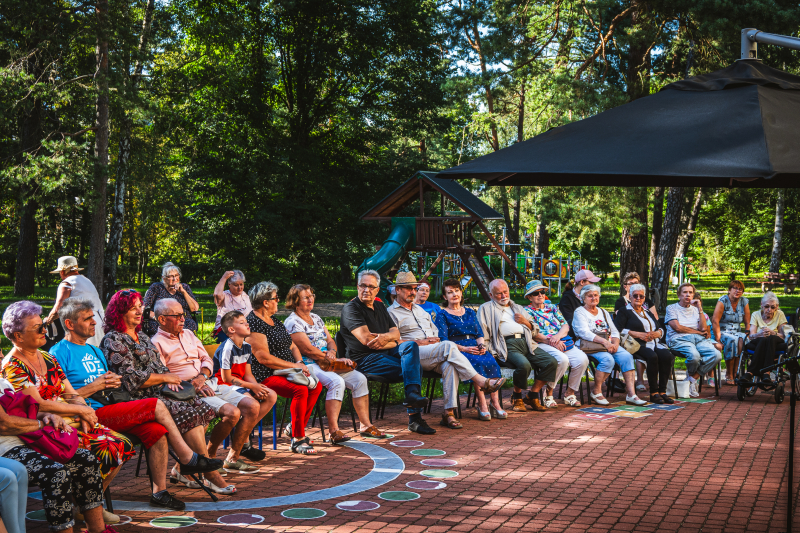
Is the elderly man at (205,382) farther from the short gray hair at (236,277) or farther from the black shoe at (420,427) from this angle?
the short gray hair at (236,277)

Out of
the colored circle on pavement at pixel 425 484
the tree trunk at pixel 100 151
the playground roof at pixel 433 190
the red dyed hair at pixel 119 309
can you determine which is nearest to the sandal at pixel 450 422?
the colored circle on pavement at pixel 425 484

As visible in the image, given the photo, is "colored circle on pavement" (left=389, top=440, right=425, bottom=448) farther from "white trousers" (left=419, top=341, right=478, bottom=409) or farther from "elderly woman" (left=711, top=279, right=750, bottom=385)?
"elderly woman" (left=711, top=279, right=750, bottom=385)

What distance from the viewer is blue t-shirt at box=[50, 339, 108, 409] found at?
465 centimetres

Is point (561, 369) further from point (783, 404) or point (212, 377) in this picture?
point (212, 377)

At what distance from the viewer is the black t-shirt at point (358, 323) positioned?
739 cm

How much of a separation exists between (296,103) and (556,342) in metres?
17.9

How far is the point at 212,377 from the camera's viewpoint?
5.78 meters

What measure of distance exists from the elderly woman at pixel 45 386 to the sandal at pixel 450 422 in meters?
3.62

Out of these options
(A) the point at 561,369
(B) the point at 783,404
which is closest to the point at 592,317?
(A) the point at 561,369

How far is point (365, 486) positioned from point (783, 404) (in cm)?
587

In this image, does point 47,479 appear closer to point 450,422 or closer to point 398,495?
point 398,495

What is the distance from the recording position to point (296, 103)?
24.6m

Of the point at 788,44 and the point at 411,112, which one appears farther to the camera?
the point at 411,112

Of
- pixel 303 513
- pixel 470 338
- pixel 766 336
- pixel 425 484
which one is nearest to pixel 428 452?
pixel 425 484
